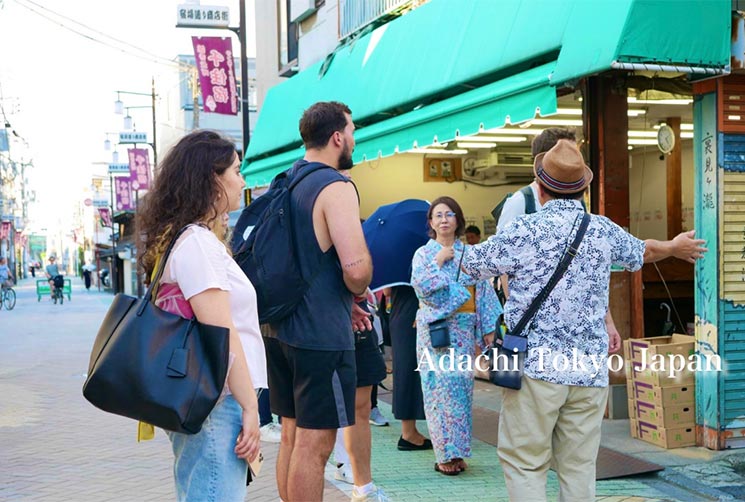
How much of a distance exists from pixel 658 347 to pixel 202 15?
12.7 m

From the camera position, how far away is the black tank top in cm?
373

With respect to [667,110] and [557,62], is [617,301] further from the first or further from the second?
[667,110]

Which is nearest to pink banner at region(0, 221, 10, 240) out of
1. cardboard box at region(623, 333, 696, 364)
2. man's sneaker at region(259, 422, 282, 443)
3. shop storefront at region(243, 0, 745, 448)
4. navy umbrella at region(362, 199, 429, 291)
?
shop storefront at region(243, 0, 745, 448)

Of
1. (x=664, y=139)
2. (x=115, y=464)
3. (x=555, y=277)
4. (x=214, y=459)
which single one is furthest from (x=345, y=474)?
(x=664, y=139)

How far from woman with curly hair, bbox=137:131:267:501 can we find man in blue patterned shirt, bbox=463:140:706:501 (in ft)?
4.03

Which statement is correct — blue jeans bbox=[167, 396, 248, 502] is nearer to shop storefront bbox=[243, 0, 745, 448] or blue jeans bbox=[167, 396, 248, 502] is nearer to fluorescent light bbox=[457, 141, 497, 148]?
shop storefront bbox=[243, 0, 745, 448]

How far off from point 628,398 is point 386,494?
238cm

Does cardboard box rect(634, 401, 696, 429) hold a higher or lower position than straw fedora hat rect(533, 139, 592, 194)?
lower

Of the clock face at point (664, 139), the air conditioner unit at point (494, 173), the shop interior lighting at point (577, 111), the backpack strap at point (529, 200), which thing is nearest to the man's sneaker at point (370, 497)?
Answer: the backpack strap at point (529, 200)

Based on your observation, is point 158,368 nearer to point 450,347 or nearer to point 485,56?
point 450,347

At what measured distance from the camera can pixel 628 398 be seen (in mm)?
6582

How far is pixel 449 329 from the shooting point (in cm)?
586

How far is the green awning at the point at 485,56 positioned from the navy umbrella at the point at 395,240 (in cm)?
101

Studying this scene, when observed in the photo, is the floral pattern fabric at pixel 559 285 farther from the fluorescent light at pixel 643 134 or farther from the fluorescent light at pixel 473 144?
the fluorescent light at pixel 473 144
